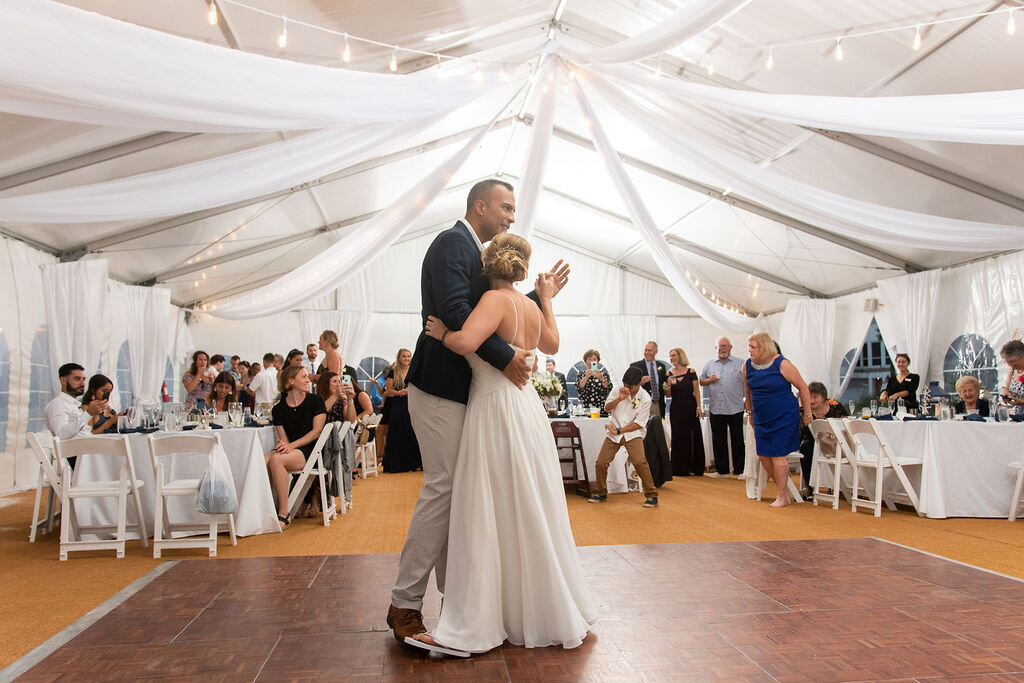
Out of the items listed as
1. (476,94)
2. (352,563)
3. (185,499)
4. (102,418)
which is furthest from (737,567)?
(102,418)

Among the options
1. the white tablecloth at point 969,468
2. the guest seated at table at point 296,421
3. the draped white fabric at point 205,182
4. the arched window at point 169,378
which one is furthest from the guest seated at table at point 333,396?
the arched window at point 169,378

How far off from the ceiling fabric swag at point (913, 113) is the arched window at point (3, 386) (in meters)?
6.85

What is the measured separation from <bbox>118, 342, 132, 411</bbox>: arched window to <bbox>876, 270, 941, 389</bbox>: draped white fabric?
10.4m

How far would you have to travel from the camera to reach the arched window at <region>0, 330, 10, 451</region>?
6.89 meters

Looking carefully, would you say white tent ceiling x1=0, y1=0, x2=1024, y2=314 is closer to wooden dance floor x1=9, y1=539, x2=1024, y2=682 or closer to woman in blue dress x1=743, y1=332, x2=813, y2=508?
woman in blue dress x1=743, y1=332, x2=813, y2=508

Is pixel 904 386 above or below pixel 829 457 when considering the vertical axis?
above

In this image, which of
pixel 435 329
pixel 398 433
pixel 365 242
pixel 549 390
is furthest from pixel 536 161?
pixel 398 433

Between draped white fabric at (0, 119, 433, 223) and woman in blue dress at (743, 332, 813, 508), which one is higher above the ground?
draped white fabric at (0, 119, 433, 223)

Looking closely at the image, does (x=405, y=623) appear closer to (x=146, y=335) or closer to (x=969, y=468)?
(x=969, y=468)

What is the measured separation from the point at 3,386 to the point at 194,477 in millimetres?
3425

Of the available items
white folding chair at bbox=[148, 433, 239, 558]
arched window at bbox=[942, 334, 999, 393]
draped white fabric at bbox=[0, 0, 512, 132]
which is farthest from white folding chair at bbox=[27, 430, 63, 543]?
arched window at bbox=[942, 334, 999, 393]

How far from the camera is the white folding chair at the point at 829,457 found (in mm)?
5816

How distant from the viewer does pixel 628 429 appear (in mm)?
6238

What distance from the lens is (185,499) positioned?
16.1 ft
